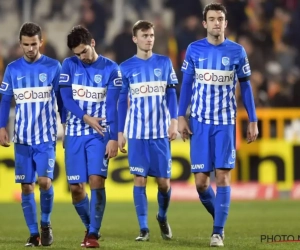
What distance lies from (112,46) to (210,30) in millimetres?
9371

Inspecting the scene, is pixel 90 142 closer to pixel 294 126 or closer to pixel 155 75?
pixel 155 75

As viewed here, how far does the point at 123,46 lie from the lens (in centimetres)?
1697

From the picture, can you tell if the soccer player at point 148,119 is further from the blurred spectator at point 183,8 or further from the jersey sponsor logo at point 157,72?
the blurred spectator at point 183,8

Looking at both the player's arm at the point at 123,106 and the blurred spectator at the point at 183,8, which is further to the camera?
the blurred spectator at the point at 183,8

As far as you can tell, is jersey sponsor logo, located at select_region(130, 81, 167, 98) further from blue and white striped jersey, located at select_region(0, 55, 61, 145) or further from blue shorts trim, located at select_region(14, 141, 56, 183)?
blue shorts trim, located at select_region(14, 141, 56, 183)

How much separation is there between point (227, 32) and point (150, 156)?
29.7 ft

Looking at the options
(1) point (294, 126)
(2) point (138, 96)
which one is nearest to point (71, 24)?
(1) point (294, 126)

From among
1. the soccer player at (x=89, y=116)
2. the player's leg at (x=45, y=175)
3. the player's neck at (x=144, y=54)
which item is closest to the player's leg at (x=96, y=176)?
the soccer player at (x=89, y=116)

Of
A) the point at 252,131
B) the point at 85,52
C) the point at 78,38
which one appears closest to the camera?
the point at 78,38

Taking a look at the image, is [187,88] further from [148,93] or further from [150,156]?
[150,156]

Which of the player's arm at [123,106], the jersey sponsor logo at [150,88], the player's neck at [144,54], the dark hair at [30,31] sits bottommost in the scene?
the player's arm at [123,106]

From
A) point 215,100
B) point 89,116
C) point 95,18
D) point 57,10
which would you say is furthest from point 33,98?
point 57,10

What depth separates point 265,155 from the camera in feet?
48.6

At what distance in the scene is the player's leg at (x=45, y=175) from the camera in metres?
7.94
